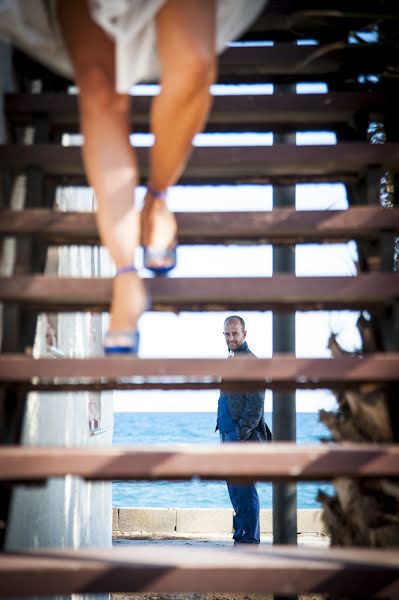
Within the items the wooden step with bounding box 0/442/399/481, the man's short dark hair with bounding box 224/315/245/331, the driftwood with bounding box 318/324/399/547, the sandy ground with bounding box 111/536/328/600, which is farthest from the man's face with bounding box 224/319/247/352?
the wooden step with bounding box 0/442/399/481

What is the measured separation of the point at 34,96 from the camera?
2.04m

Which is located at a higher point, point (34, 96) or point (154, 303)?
point (34, 96)

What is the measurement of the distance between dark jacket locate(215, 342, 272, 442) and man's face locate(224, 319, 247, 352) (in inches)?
7.4

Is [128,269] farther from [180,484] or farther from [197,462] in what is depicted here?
[180,484]

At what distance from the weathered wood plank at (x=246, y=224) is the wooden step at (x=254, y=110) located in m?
0.42

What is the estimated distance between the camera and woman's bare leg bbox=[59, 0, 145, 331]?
5.15 feet

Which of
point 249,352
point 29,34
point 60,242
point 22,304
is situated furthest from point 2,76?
point 249,352

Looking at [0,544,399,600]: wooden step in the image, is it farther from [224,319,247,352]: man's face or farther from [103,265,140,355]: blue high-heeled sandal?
[224,319,247,352]: man's face

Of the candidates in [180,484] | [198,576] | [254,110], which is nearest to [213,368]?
[198,576]

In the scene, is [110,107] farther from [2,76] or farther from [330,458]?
[330,458]

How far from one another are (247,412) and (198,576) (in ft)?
11.0

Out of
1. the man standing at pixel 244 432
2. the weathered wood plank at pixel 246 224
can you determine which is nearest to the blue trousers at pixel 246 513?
the man standing at pixel 244 432

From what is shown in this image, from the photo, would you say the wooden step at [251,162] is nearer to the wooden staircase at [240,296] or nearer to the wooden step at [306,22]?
the wooden staircase at [240,296]

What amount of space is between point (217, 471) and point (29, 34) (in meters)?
1.21
